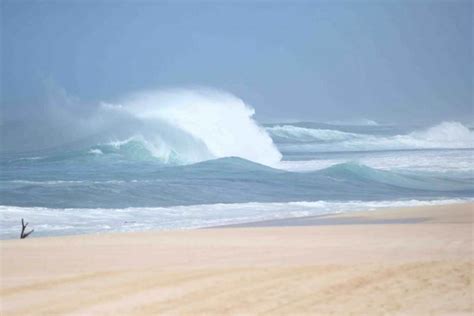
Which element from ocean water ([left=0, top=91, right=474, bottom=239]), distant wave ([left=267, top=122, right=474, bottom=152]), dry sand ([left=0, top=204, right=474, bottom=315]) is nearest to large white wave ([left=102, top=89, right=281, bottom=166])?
ocean water ([left=0, top=91, right=474, bottom=239])

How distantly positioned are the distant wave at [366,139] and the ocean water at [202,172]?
0.25ft

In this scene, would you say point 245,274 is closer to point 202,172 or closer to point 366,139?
point 202,172

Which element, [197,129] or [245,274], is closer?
[245,274]

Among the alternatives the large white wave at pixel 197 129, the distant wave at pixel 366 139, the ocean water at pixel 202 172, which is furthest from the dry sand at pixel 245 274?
the distant wave at pixel 366 139

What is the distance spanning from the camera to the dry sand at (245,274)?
5.11 metres

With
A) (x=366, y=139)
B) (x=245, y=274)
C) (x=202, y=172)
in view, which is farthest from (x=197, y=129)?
(x=245, y=274)

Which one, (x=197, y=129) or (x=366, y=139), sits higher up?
(x=366, y=139)

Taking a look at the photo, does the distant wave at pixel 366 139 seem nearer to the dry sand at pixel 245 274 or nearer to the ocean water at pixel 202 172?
the ocean water at pixel 202 172

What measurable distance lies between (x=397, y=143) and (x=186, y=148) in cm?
1077

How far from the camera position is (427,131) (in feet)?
113

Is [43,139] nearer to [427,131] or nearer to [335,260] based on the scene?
[427,131]

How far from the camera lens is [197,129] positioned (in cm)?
2433

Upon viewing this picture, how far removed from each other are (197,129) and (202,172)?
4.54m

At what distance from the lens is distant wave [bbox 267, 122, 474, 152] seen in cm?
3100
